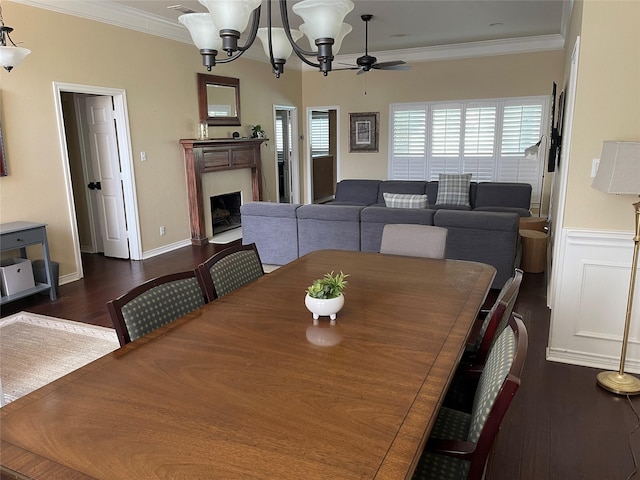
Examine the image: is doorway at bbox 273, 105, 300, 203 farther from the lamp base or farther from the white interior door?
the lamp base

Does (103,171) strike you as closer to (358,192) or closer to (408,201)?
(408,201)

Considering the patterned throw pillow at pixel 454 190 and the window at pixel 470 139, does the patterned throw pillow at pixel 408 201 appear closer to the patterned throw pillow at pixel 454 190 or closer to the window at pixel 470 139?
the patterned throw pillow at pixel 454 190

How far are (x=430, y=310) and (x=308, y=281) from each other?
69 centimetres

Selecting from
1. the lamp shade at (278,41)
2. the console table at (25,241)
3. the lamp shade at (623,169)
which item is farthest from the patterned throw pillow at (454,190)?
the console table at (25,241)

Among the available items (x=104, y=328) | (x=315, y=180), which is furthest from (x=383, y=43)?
(x=104, y=328)

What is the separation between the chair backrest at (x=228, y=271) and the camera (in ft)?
7.35

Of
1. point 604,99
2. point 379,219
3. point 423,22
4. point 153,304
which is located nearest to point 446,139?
point 423,22

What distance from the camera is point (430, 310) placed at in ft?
6.38

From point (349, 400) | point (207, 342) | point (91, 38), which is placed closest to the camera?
point (349, 400)

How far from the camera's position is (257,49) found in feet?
24.8

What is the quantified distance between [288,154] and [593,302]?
24.0 ft

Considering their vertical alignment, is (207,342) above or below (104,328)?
above

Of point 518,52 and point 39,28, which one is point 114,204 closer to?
point 39,28

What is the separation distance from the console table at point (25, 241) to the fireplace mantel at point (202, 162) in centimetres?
234
